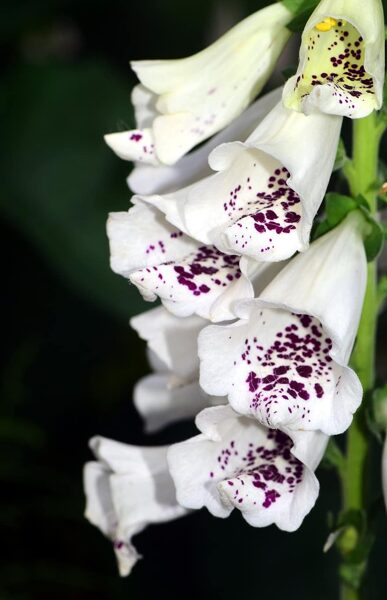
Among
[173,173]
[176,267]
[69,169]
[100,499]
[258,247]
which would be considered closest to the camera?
[258,247]

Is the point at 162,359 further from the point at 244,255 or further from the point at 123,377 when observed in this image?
the point at 123,377

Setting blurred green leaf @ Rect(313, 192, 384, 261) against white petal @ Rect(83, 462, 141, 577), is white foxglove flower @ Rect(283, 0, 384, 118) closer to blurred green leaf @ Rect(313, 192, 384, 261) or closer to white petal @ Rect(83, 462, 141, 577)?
blurred green leaf @ Rect(313, 192, 384, 261)

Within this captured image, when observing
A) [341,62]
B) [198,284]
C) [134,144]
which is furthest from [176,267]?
[341,62]

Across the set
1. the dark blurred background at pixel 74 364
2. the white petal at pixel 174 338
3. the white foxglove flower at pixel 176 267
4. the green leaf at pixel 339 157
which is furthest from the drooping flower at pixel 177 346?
the dark blurred background at pixel 74 364

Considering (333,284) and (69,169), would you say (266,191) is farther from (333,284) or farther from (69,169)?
(69,169)

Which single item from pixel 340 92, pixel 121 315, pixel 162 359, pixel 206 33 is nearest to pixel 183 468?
pixel 162 359

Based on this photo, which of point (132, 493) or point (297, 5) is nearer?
point (297, 5)

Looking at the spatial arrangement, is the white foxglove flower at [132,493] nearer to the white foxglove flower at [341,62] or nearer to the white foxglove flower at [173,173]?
the white foxglove flower at [173,173]
